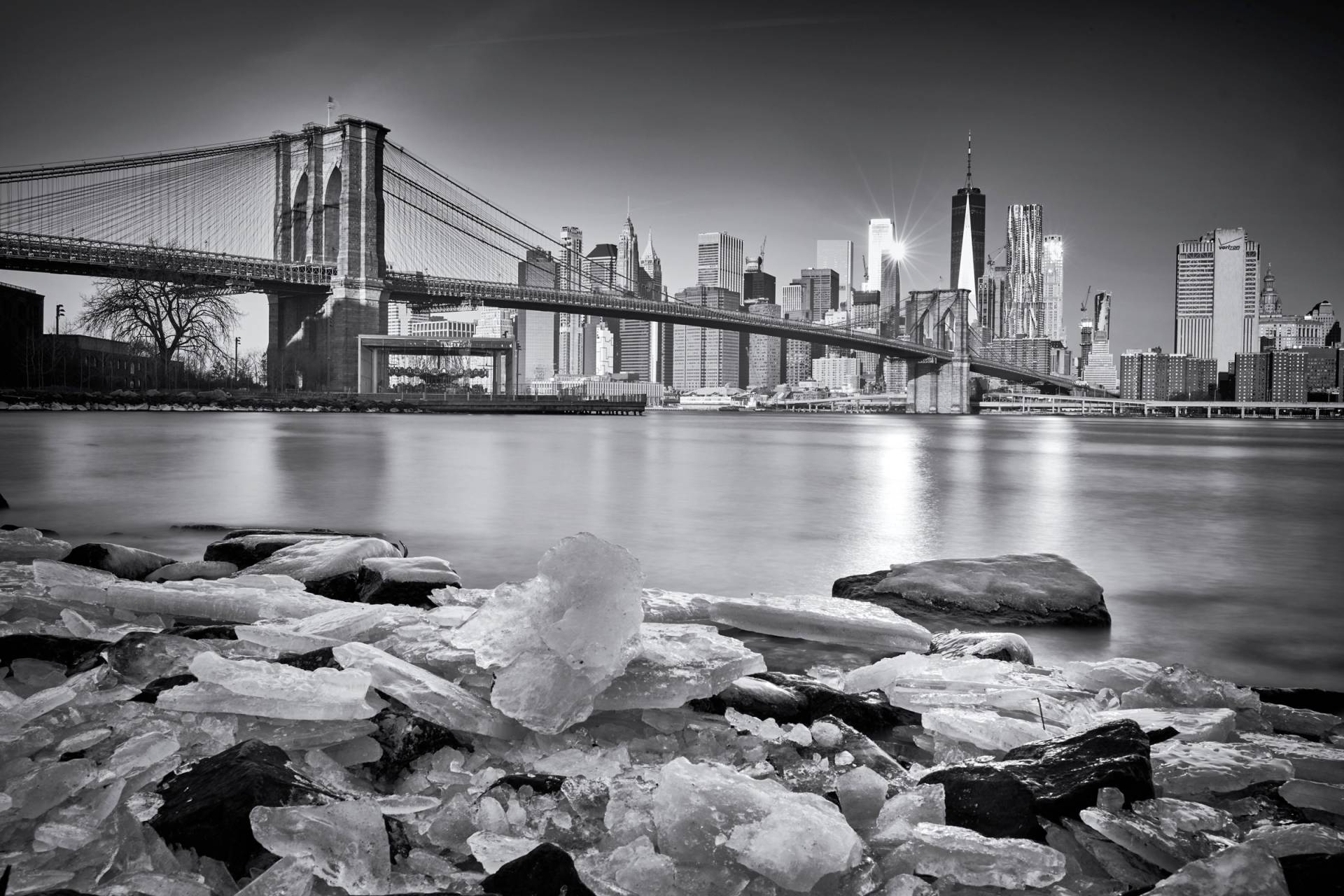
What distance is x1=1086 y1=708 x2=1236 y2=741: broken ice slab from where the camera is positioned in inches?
65.6

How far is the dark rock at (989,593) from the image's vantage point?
9.71 ft

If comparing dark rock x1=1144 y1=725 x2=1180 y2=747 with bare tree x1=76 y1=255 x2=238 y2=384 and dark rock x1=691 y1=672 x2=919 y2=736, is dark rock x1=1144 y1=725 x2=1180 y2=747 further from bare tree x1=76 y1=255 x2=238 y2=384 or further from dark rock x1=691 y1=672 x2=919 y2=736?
bare tree x1=76 y1=255 x2=238 y2=384

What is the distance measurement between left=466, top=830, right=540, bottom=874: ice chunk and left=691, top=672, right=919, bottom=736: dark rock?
57cm

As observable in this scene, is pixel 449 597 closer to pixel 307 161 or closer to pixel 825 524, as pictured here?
pixel 825 524

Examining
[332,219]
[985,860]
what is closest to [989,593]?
[985,860]

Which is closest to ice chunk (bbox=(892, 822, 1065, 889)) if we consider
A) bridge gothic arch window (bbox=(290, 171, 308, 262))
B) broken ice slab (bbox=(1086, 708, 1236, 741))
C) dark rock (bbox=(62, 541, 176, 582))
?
broken ice slab (bbox=(1086, 708, 1236, 741))

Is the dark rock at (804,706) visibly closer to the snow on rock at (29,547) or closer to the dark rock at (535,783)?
the dark rock at (535,783)

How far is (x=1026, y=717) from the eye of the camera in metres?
1.76

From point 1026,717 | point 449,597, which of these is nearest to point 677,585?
point 449,597

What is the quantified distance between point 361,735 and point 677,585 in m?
2.42

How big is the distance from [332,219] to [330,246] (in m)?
1.46

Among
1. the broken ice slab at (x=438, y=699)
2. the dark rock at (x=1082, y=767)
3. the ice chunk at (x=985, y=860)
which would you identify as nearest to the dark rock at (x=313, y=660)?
the broken ice slab at (x=438, y=699)

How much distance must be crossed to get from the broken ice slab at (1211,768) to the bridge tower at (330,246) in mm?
41797

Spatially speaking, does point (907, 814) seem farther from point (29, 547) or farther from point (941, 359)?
point (941, 359)
